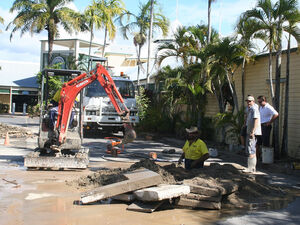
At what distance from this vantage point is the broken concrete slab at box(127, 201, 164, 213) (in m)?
6.01

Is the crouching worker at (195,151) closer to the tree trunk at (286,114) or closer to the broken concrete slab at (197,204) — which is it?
the broken concrete slab at (197,204)

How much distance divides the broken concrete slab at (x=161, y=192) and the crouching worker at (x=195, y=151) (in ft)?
6.14

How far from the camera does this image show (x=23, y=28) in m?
29.9

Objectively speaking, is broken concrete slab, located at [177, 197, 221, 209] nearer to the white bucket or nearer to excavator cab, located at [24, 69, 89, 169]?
excavator cab, located at [24, 69, 89, 169]

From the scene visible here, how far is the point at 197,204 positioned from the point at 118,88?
13322 mm

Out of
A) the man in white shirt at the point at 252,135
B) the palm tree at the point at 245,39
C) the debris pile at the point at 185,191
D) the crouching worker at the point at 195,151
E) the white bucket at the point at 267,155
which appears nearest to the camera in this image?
the debris pile at the point at 185,191

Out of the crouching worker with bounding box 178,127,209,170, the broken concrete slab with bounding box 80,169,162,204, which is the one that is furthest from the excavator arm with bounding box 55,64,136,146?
the broken concrete slab with bounding box 80,169,162,204

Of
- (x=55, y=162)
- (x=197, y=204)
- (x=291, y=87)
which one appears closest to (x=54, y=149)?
(x=55, y=162)

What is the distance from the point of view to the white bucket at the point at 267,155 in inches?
431

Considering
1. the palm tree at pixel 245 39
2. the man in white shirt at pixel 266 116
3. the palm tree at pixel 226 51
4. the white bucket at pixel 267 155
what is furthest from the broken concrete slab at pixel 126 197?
the palm tree at pixel 226 51

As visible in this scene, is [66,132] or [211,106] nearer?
[66,132]

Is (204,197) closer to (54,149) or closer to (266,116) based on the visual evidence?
(54,149)

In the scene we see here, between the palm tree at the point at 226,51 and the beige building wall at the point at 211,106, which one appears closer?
the palm tree at the point at 226,51

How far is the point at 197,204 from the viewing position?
20.6 ft
